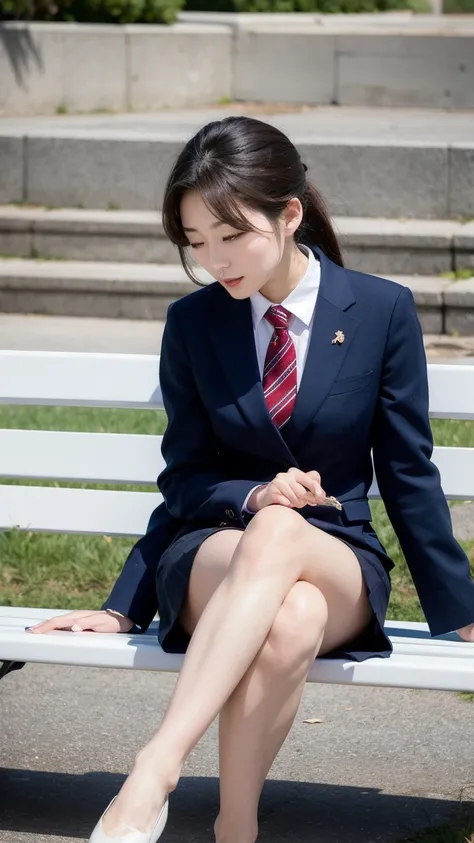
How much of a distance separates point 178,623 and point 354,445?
1.74 feet

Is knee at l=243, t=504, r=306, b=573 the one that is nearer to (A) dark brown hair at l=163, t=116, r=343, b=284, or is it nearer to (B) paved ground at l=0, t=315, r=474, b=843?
(A) dark brown hair at l=163, t=116, r=343, b=284

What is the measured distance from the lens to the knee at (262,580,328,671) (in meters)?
2.63

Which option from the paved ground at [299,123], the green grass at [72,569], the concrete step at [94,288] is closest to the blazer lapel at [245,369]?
the green grass at [72,569]

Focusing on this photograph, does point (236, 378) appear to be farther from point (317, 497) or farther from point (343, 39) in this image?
point (343, 39)

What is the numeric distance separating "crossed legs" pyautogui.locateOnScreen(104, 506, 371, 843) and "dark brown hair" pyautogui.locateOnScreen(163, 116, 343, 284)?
0.62 metres

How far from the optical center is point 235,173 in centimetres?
281

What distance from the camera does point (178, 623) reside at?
291 cm

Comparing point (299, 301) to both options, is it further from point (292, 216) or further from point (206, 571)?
point (206, 571)

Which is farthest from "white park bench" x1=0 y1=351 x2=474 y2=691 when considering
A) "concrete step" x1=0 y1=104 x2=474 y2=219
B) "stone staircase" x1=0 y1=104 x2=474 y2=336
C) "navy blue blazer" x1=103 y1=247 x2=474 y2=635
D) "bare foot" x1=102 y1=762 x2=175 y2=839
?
"concrete step" x1=0 y1=104 x2=474 y2=219

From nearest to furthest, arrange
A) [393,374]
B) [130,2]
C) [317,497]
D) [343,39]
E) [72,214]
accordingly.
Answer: [317,497], [393,374], [72,214], [130,2], [343,39]

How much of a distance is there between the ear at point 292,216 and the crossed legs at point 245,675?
0.61 m

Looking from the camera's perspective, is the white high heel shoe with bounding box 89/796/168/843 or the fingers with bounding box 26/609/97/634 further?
the fingers with bounding box 26/609/97/634

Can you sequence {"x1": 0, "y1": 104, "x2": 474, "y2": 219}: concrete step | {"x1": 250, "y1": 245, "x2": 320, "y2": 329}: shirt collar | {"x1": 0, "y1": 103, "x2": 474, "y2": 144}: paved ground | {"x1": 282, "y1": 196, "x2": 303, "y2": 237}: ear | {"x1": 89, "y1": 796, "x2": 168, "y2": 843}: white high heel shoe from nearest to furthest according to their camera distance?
{"x1": 89, "y1": 796, "x2": 168, "y2": 843}: white high heel shoe, {"x1": 282, "y1": 196, "x2": 303, "y2": 237}: ear, {"x1": 250, "y1": 245, "x2": 320, "y2": 329}: shirt collar, {"x1": 0, "y1": 104, "x2": 474, "y2": 219}: concrete step, {"x1": 0, "y1": 103, "x2": 474, "y2": 144}: paved ground

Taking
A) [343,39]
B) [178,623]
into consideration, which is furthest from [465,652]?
[343,39]
